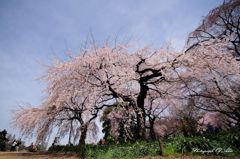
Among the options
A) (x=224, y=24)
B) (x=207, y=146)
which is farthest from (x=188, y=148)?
(x=224, y=24)

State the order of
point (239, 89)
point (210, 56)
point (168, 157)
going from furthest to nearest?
point (239, 89) < point (210, 56) < point (168, 157)

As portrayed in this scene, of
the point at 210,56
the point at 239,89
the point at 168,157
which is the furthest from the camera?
the point at 239,89

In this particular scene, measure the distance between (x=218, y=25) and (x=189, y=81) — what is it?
4.19m

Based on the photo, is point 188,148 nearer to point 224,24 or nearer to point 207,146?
point 207,146

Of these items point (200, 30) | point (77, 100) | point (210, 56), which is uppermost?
point (200, 30)

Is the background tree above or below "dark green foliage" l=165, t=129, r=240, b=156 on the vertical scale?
above

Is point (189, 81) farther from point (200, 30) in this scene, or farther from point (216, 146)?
point (216, 146)

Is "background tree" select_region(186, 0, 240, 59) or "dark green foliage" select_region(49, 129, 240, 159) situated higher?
"background tree" select_region(186, 0, 240, 59)

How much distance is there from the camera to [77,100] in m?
16.5

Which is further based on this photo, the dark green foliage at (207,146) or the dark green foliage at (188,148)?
the dark green foliage at (188,148)

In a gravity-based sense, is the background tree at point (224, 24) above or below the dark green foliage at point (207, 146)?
above

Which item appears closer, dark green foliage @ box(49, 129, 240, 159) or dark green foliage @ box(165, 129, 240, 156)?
dark green foliage @ box(165, 129, 240, 156)

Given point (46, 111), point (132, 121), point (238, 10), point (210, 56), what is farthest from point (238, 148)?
point (46, 111)

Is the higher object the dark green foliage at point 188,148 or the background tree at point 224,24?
the background tree at point 224,24
